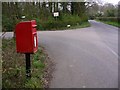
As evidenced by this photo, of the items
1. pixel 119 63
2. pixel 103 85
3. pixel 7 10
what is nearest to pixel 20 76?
pixel 103 85

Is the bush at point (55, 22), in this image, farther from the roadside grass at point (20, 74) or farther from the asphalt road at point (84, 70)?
Answer: the roadside grass at point (20, 74)

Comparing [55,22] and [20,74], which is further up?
[55,22]

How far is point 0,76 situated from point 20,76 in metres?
0.49

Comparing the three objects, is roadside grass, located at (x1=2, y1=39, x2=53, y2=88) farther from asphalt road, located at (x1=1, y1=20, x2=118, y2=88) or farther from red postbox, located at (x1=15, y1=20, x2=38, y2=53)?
red postbox, located at (x1=15, y1=20, x2=38, y2=53)

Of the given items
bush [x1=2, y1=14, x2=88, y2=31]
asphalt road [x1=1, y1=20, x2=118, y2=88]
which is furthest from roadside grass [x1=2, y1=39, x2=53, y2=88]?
bush [x1=2, y1=14, x2=88, y2=31]

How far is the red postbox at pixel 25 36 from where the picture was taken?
231 inches

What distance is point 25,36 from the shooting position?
19.4ft

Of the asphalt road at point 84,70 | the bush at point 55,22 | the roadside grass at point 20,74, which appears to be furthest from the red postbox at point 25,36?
the bush at point 55,22

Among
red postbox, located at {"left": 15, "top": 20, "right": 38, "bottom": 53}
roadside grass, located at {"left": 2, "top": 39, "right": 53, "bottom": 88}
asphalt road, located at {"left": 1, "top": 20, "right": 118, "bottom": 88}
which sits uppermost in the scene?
red postbox, located at {"left": 15, "top": 20, "right": 38, "bottom": 53}

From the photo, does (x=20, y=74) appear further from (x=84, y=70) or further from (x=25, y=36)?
(x=84, y=70)

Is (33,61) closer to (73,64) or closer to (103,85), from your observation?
(73,64)

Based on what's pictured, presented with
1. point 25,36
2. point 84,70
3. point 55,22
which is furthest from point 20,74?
point 55,22

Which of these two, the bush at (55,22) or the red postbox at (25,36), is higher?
the red postbox at (25,36)

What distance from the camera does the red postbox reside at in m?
5.86
